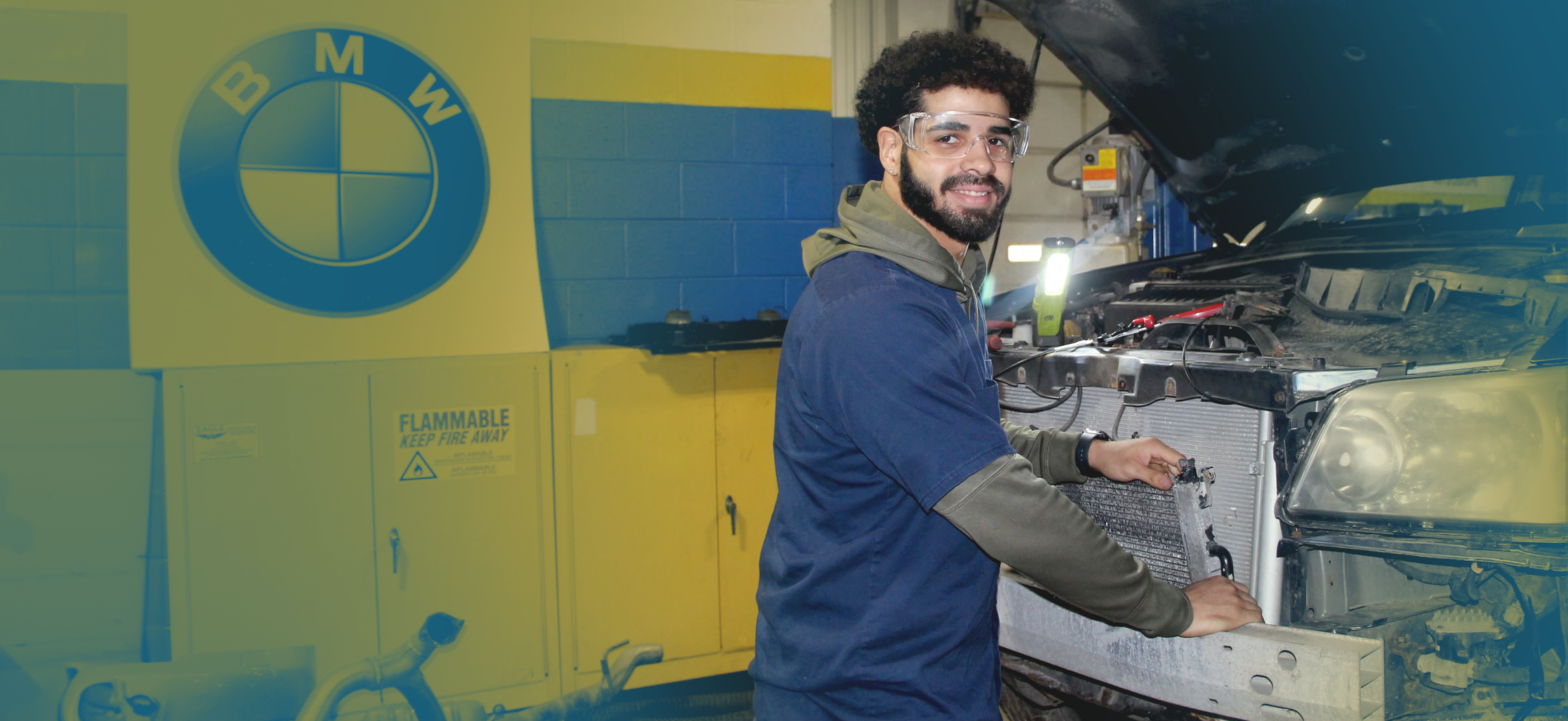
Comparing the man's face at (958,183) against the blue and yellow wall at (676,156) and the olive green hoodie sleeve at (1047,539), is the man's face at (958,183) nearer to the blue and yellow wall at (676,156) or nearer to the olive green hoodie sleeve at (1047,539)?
the olive green hoodie sleeve at (1047,539)

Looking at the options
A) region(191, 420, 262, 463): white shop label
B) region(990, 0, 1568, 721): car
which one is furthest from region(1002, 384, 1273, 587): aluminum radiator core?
region(191, 420, 262, 463): white shop label

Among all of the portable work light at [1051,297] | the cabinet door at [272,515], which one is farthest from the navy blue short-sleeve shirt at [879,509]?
the cabinet door at [272,515]

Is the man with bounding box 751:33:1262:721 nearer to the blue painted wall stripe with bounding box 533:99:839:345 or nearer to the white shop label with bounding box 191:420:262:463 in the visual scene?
the white shop label with bounding box 191:420:262:463

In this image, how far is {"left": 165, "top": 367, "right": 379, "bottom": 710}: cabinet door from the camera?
9.52 feet

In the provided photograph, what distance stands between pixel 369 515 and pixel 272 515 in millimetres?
276

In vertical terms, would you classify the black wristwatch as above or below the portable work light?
below

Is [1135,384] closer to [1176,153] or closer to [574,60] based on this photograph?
[1176,153]

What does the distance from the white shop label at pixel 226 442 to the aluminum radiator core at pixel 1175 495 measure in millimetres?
2398

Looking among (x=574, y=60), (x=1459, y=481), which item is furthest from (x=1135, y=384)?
(x=574, y=60)

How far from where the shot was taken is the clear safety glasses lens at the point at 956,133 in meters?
1.67

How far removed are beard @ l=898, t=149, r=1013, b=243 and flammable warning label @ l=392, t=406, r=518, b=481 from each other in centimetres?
201

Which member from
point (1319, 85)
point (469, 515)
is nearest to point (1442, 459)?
point (1319, 85)

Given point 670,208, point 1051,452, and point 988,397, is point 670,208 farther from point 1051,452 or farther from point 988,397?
point 988,397

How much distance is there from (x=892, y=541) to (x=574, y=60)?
288 cm
